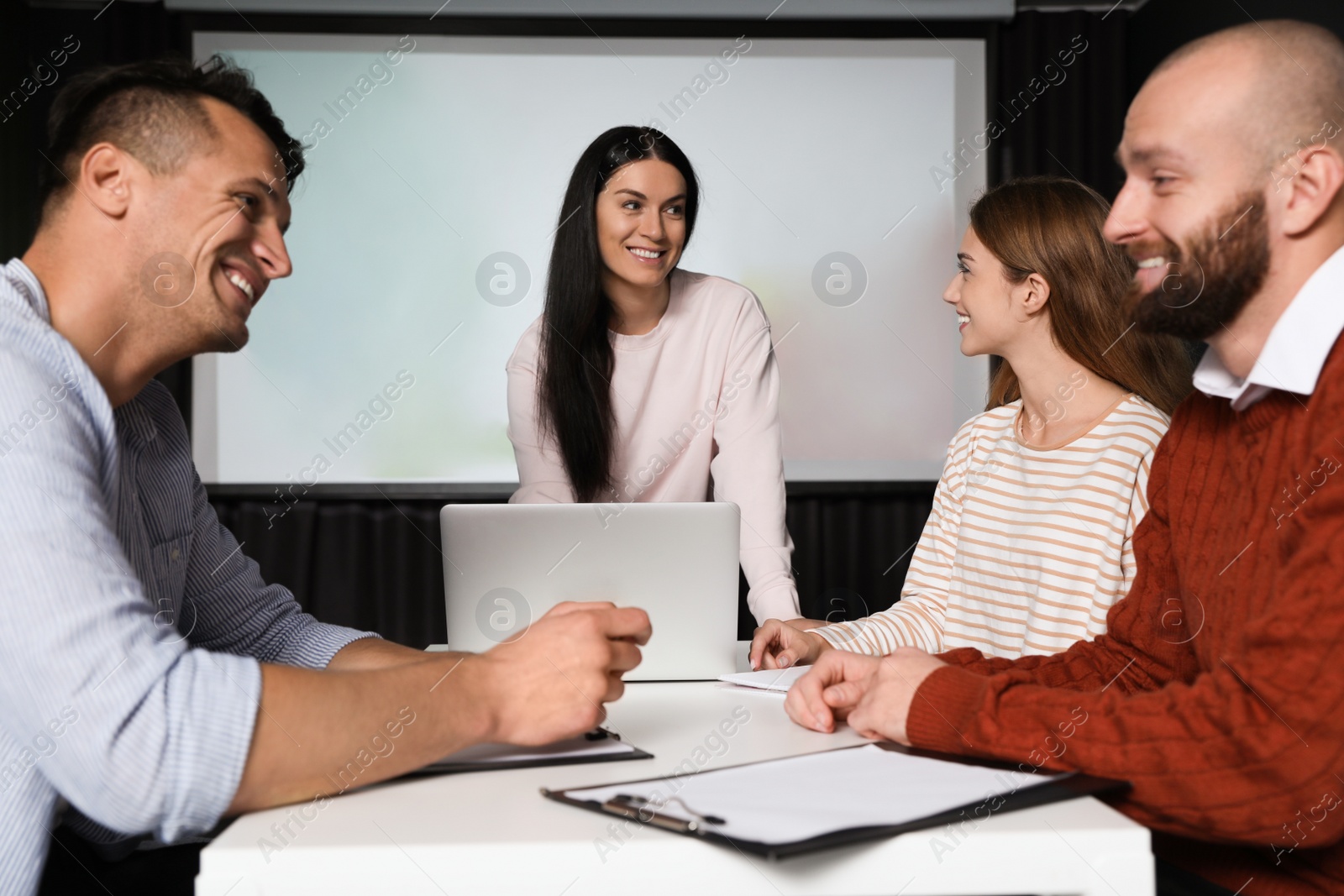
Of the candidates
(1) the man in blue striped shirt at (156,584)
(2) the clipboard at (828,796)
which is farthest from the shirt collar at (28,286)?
(2) the clipboard at (828,796)

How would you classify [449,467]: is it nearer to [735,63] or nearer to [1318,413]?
[735,63]

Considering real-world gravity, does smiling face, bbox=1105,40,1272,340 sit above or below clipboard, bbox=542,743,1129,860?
above

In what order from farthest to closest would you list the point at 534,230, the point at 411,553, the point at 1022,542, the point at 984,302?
the point at 411,553 → the point at 534,230 → the point at 984,302 → the point at 1022,542

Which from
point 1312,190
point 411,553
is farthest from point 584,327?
point 411,553

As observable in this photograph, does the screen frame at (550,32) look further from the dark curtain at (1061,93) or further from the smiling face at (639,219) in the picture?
the smiling face at (639,219)

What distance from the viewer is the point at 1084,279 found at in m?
1.73

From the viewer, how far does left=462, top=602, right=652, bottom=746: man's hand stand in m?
0.92

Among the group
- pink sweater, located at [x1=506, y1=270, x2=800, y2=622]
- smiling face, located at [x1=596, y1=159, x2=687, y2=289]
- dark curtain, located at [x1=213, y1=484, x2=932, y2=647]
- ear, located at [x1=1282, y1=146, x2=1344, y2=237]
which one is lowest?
dark curtain, located at [x1=213, y1=484, x2=932, y2=647]

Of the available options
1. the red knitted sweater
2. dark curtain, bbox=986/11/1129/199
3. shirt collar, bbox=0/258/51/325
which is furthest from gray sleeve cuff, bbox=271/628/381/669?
dark curtain, bbox=986/11/1129/199

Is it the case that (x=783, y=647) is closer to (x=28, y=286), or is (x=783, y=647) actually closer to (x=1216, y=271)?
(x=1216, y=271)

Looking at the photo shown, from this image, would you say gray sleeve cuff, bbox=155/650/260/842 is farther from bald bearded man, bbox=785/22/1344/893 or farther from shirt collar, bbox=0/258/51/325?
bald bearded man, bbox=785/22/1344/893

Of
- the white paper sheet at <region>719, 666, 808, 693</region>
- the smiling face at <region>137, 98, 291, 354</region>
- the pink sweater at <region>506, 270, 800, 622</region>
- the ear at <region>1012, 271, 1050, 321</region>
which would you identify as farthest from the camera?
the pink sweater at <region>506, 270, 800, 622</region>

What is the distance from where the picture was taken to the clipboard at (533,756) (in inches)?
36.5

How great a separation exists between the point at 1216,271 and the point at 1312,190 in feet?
A: 0.36
